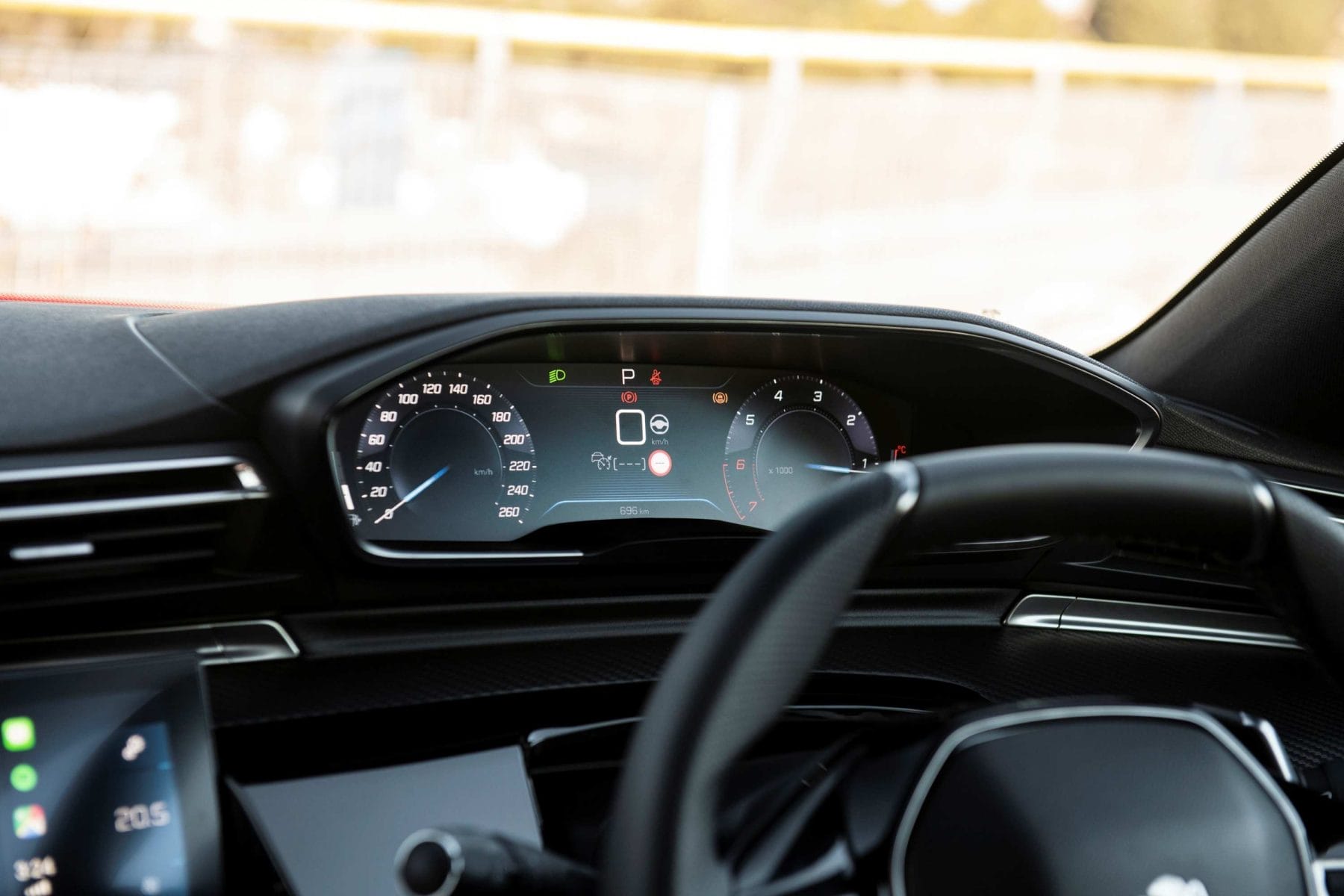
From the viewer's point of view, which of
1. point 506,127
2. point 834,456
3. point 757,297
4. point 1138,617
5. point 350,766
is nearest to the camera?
point 350,766

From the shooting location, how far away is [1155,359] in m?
2.75

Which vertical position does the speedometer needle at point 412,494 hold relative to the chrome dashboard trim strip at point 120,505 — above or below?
below

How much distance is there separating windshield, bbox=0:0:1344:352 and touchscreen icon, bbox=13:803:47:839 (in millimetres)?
4321

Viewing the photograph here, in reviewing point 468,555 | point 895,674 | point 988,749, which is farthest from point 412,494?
point 988,749

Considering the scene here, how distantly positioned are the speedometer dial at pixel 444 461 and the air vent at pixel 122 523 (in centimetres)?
31

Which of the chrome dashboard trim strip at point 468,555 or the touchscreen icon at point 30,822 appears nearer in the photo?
the touchscreen icon at point 30,822

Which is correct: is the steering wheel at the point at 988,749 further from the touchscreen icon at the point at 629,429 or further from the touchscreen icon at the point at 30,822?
the touchscreen icon at the point at 629,429

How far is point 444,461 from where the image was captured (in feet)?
7.06

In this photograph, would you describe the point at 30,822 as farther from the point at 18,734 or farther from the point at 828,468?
the point at 828,468

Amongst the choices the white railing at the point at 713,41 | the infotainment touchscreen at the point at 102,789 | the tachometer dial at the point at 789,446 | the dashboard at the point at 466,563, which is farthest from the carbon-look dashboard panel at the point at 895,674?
the white railing at the point at 713,41

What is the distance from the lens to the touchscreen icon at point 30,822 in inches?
59.1

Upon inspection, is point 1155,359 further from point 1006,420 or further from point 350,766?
point 350,766

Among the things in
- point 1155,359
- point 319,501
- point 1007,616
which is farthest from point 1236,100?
point 319,501

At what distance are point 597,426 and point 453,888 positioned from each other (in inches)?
55.2
